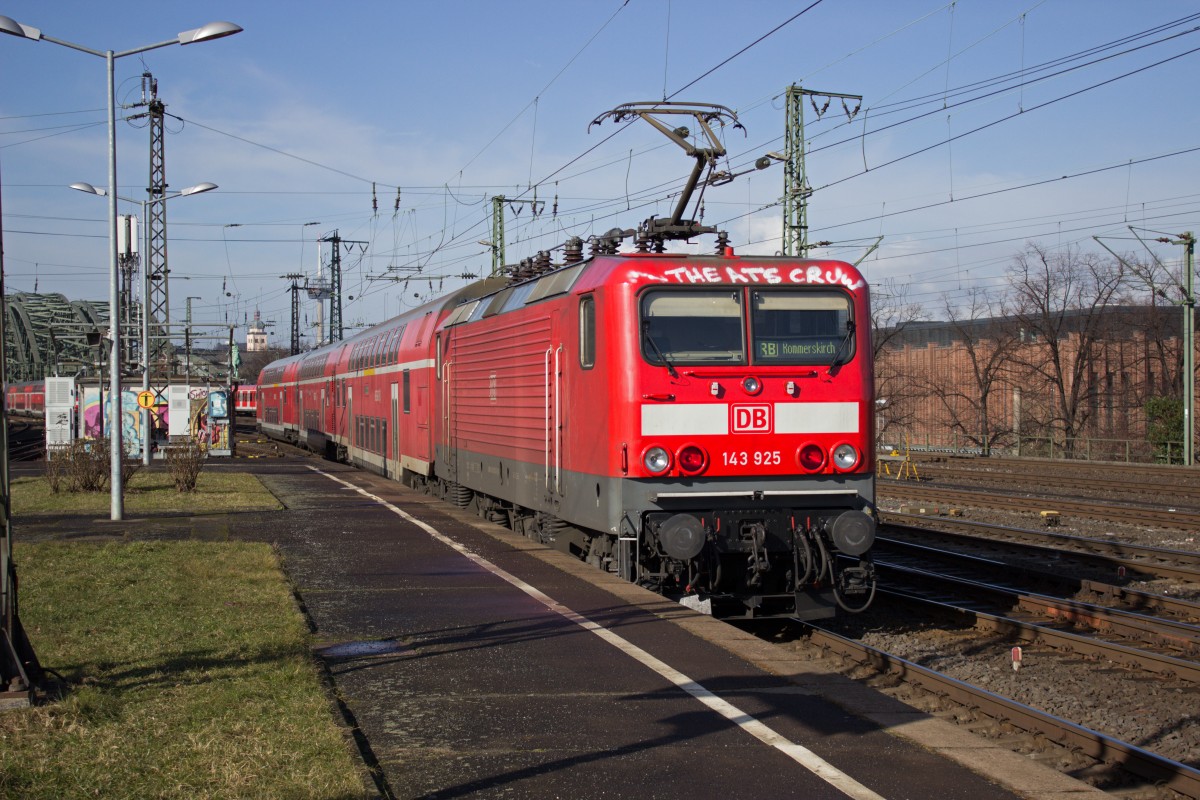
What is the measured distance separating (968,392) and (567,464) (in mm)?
43426

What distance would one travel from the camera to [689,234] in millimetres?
12711

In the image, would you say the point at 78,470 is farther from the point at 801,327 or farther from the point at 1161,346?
the point at 1161,346

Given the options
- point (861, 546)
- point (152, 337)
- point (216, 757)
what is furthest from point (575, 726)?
point (152, 337)

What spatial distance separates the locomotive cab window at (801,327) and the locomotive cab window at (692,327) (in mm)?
181

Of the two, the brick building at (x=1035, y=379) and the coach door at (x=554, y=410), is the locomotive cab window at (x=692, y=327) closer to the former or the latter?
the coach door at (x=554, y=410)

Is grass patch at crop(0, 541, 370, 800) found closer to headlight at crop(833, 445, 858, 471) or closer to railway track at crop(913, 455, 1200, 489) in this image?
headlight at crop(833, 445, 858, 471)

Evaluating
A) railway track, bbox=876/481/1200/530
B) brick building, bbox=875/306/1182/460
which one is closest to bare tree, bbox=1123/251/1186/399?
brick building, bbox=875/306/1182/460

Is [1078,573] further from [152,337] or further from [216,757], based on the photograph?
[152,337]

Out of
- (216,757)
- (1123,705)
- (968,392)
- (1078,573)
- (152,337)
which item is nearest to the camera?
(216,757)

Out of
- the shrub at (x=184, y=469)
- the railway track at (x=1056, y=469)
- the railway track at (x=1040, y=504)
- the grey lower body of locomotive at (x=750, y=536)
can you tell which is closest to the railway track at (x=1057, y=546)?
the railway track at (x=1040, y=504)

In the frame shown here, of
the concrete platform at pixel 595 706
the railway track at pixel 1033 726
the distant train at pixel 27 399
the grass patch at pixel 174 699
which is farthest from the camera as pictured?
the distant train at pixel 27 399

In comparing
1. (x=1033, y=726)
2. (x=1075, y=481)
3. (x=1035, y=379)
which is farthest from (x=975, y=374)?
(x=1033, y=726)

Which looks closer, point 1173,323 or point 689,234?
point 689,234

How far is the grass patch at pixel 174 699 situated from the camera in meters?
5.20
